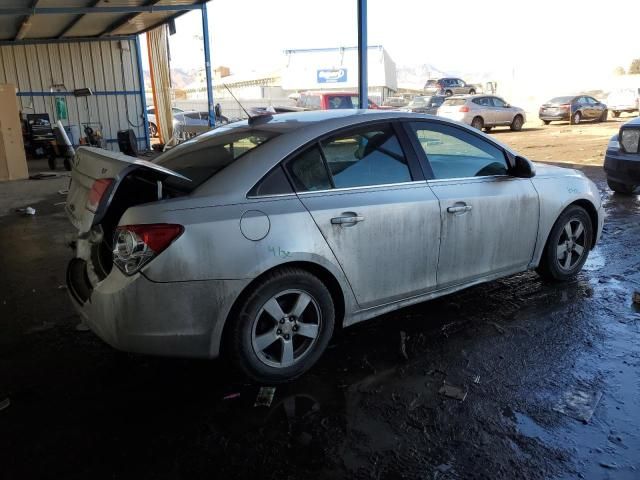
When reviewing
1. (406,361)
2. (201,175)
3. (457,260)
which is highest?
(201,175)

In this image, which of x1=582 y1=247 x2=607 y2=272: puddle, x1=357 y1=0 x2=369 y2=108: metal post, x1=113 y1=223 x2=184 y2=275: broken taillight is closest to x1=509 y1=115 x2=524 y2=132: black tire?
x1=357 y1=0 x2=369 y2=108: metal post

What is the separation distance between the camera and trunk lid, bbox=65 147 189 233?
302 cm

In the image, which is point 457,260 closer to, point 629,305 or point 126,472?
point 629,305

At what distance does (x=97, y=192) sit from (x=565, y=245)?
149 inches

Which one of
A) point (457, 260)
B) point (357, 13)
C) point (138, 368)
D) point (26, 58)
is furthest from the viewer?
point (26, 58)

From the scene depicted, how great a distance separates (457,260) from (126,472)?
250cm

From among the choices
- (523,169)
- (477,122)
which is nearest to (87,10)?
(523,169)

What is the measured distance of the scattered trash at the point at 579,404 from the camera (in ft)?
9.45

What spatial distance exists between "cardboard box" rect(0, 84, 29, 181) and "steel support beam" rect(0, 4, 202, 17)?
1899 millimetres

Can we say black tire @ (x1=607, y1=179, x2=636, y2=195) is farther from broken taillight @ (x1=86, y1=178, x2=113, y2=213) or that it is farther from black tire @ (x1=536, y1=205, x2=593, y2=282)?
broken taillight @ (x1=86, y1=178, x2=113, y2=213)

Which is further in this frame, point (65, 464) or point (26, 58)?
point (26, 58)

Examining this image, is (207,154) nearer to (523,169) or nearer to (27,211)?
(523,169)

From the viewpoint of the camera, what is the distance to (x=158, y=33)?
62.4ft

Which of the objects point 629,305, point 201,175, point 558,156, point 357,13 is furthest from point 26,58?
point 629,305
